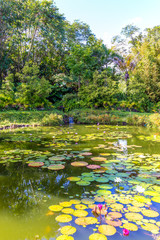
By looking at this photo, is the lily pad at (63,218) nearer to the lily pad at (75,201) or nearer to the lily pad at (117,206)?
the lily pad at (75,201)

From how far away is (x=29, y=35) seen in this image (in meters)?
14.8

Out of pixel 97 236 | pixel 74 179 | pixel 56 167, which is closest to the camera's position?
pixel 97 236

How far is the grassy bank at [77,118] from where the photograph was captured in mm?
9289

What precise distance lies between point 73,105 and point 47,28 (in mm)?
6416

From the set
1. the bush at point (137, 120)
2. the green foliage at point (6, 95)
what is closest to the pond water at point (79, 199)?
the bush at point (137, 120)

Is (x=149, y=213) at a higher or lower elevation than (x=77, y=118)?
lower

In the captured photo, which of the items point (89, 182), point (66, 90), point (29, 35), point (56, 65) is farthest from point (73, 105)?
point (89, 182)

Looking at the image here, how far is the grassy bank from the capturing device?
30.5 ft

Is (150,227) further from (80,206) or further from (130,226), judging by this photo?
(80,206)

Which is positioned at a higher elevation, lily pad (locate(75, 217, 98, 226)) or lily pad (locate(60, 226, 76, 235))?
lily pad (locate(75, 217, 98, 226))

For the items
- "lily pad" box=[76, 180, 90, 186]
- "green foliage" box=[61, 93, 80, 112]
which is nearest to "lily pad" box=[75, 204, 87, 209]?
"lily pad" box=[76, 180, 90, 186]

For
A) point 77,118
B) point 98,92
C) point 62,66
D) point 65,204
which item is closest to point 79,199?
point 65,204

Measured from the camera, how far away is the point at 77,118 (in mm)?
11992

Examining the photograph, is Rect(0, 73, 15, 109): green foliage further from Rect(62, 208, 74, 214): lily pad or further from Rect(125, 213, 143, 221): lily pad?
Rect(125, 213, 143, 221): lily pad
